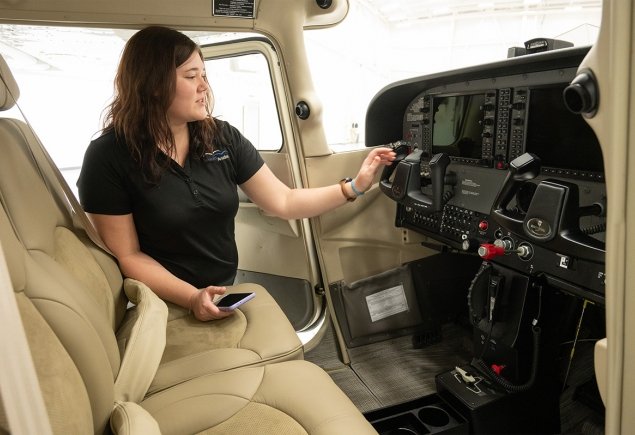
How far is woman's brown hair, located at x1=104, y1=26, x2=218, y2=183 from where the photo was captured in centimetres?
146

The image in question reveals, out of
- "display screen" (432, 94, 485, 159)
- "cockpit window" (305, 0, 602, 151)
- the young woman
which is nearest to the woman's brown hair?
the young woman

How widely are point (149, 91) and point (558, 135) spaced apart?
4.26 ft

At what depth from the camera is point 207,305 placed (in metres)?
1.42

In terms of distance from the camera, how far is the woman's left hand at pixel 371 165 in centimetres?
171

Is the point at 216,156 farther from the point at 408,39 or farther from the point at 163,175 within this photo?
the point at 408,39

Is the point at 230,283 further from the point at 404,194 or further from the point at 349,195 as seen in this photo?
the point at 404,194

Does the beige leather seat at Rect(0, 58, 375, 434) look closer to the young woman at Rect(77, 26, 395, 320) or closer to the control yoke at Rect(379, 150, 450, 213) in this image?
the young woman at Rect(77, 26, 395, 320)

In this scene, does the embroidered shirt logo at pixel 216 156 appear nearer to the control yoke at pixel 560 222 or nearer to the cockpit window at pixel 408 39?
the cockpit window at pixel 408 39

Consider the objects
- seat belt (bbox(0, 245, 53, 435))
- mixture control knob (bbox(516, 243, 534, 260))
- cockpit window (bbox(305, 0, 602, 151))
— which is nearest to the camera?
seat belt (bbox(0, 245, 53, 435))

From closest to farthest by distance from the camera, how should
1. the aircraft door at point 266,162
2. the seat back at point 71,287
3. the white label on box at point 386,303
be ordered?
the seat back at point 71,287 < the aircraft door at point 266,162 < the white label on box at point 386,303

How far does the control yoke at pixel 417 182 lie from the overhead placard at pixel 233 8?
823mm

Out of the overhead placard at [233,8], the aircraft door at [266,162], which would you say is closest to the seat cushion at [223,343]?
the aircraft door at [266,162]

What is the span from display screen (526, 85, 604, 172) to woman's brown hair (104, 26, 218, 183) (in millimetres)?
1147

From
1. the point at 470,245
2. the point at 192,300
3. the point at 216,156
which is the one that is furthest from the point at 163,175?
the point at 470,245
